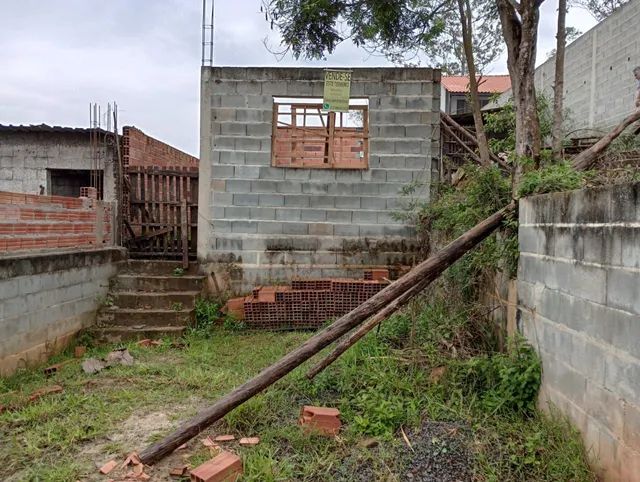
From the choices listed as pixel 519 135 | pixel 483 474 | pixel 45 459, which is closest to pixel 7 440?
pixel 45 459

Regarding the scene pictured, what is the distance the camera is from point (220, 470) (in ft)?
8.98

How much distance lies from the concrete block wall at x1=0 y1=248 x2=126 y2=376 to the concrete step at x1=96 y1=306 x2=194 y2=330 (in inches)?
7.9

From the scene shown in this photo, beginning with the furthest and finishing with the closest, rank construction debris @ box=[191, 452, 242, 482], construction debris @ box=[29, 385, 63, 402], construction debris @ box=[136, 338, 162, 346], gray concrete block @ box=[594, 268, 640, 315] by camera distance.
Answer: construction debris @ box=[136, 338, 162, 346] → construction debris @ box=[29, 385, 63, 402] → construction debris @ box=[191, 452, 242, 482] → gray concrete block @ box=[594, 268, 640, 315]

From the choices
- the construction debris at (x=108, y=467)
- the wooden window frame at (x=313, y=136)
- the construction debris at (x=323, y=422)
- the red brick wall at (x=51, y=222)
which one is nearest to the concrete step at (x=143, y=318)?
the red brick wall at (x=51, y=222)

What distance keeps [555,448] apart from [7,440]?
3.77m

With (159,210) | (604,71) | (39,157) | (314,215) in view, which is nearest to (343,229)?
(314,215)

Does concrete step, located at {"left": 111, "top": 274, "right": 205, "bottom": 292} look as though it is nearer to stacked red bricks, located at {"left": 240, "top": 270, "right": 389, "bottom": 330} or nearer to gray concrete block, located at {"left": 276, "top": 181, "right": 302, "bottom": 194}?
→ stacked red bricks, located at {"left": 240, "top": 270, "right": 389, "bottom": 330}

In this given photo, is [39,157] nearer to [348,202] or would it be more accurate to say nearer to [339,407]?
[348,202]

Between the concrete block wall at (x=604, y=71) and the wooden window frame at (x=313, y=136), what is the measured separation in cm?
624

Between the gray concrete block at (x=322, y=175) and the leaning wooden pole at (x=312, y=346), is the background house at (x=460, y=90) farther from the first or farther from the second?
the leaning wooden pole at (x=312, y=346)

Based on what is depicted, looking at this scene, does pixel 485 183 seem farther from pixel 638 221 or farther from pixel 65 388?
pixel 65 388

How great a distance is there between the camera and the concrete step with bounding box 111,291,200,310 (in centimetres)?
668

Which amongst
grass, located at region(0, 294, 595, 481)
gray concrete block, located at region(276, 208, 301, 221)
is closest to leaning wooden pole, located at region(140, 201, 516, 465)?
grass, located at region(0, 294, 595, 481)

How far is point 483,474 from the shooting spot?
272 cm
